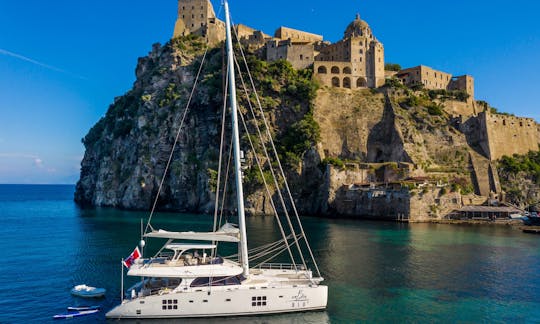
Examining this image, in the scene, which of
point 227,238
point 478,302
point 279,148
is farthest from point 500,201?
point 227,238

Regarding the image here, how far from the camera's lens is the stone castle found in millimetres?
82938

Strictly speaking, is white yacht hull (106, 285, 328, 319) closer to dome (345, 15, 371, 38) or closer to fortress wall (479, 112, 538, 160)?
fortress wall (479, 112, 538, 160)

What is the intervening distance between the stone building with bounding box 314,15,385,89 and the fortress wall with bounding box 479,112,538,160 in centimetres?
2332

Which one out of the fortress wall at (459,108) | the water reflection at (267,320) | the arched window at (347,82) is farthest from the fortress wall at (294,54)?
the water reflection at (267,320)

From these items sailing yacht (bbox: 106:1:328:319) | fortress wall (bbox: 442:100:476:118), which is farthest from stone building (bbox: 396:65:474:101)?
sailing yacht (bbox: 106:1:328:319)

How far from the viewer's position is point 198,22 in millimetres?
103312

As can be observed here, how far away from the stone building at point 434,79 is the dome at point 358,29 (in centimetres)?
1293

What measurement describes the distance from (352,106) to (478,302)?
2562 inches

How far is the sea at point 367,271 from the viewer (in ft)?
77.3

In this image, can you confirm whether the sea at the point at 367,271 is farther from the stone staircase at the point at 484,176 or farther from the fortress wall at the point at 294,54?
the fortress wall at the point at 294,54

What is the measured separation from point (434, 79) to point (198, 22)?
58.7m

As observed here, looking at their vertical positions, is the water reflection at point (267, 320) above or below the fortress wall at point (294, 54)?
→ below

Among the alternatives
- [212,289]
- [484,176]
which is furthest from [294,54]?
[212,289]

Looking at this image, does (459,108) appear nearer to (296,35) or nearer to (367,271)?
(296,35)
